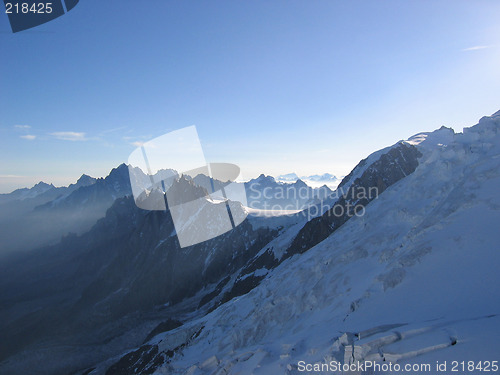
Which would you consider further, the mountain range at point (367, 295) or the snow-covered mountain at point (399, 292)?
the mountain range at point (367, 295)

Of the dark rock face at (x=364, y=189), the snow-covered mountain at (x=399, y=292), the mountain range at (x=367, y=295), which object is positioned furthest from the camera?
the dark rock face at (x=364, y=189)

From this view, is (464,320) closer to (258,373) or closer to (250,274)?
(258,373)

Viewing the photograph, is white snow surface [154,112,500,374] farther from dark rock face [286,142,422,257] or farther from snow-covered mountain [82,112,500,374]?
dark rock face [286,142,422,257]

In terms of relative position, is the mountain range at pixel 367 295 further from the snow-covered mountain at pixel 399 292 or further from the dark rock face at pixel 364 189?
the dark rock face at pixel 364 189

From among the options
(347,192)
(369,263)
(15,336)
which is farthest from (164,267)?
(369,263)

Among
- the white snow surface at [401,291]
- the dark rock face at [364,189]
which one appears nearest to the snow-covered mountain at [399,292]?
the white snow surface at [401,291]

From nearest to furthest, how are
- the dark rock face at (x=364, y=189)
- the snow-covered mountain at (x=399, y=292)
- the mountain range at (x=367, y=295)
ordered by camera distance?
the snow-covered mountain at (x=399, y=292), the mountain range at (x=367, y=295), the dark rock face at (x=364, y=189)
